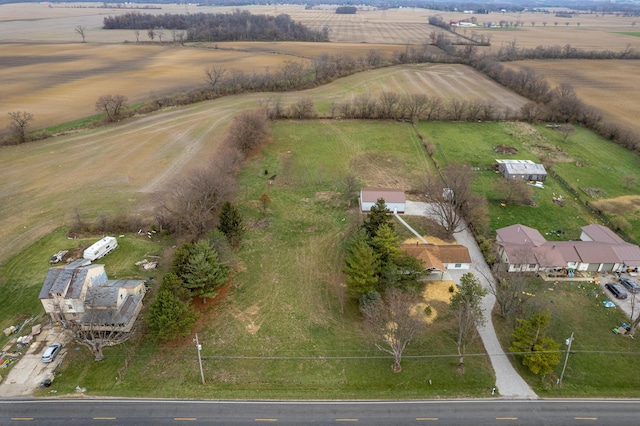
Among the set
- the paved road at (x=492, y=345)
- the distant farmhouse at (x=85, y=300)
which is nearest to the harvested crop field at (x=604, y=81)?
the paved road at (x=492, y=345)

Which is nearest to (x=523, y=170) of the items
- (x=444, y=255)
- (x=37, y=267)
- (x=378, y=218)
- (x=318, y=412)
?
(x=444, y=255)

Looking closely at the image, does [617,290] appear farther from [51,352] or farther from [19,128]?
[19,128]

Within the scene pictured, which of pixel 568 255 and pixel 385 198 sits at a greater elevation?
pixel 385 198

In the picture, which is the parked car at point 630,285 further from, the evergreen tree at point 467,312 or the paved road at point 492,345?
the evergreen tree at point 467,312

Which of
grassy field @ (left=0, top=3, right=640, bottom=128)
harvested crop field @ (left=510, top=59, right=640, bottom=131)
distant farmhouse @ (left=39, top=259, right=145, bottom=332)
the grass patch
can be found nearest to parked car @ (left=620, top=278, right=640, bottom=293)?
the grass patch

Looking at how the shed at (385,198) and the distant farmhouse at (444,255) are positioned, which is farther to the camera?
the shed at (385,198)

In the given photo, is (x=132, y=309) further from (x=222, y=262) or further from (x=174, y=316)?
(x=222, y=262)
